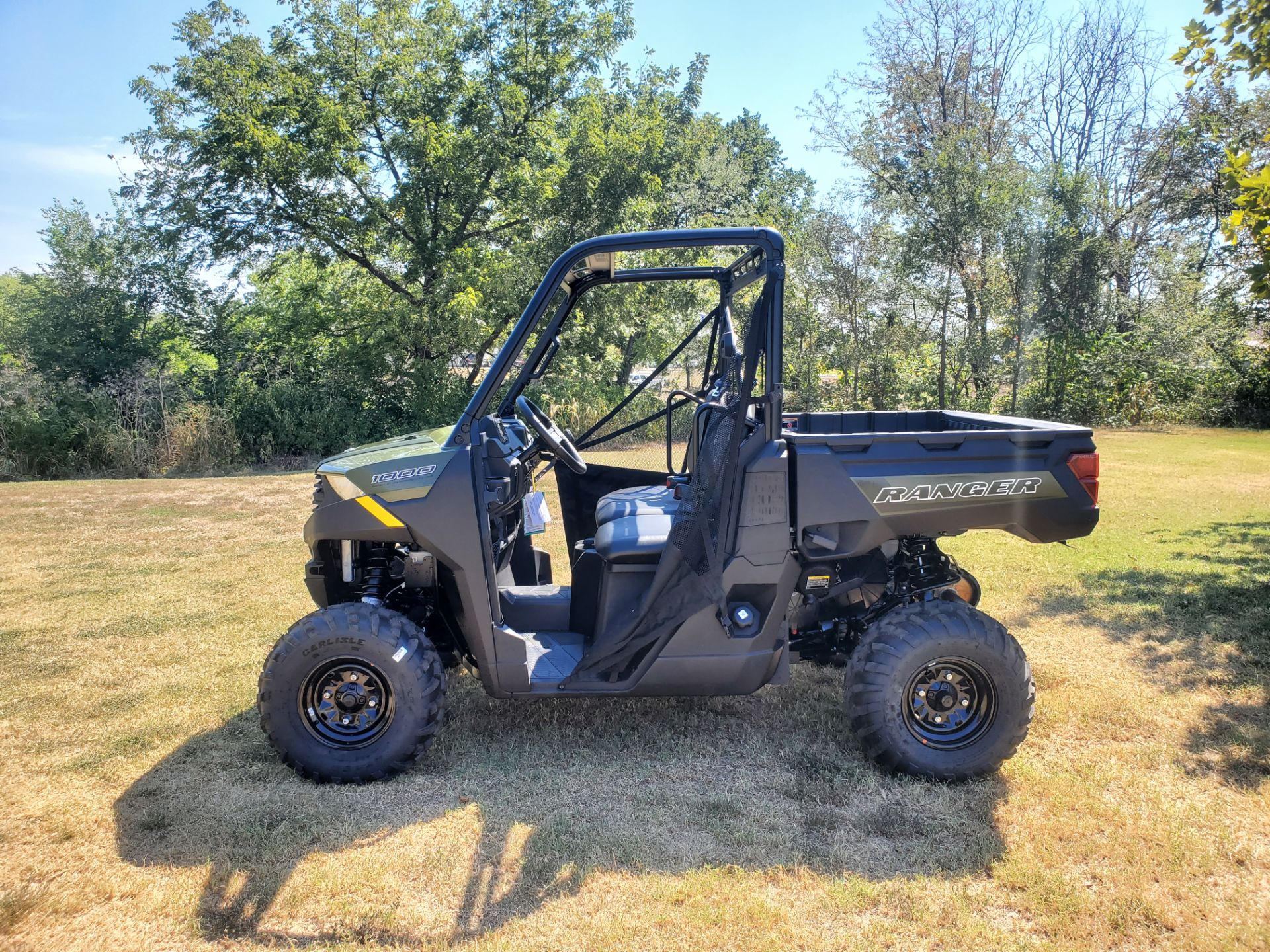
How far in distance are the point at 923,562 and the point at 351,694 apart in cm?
257

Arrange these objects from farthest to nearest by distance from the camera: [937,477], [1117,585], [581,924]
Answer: [1117,585], [937,477], [581,924]

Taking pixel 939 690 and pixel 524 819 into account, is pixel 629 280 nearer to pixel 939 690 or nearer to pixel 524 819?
pixel 939 690

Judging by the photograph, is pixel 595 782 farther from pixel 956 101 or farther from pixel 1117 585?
pixel 956 101

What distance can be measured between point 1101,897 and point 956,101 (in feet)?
69.0

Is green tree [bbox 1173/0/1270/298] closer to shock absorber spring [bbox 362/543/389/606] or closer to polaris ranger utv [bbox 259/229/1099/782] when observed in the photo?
polaris ranger utv [bbox 259/229/1099/782]

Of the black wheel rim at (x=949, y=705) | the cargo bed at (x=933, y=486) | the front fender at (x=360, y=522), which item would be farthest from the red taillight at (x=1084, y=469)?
the front fender at (x=360, y=522)

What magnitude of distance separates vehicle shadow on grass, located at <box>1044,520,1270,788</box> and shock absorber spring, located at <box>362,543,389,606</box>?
3593 millimetres

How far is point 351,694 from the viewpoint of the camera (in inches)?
A: 132

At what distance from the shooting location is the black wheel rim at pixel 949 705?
336 cm

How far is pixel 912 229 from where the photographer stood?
17.2m

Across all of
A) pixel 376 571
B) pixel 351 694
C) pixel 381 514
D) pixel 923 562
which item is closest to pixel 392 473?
pixel 381 514

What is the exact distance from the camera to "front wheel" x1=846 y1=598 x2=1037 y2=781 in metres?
3.31

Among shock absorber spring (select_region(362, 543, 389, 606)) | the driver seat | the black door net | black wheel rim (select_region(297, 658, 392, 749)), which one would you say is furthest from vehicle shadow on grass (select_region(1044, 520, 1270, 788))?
shock absorber spring (select_region(362, 543, 389, 606))

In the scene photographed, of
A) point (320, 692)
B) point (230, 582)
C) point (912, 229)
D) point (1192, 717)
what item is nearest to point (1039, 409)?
point (912, 229)
